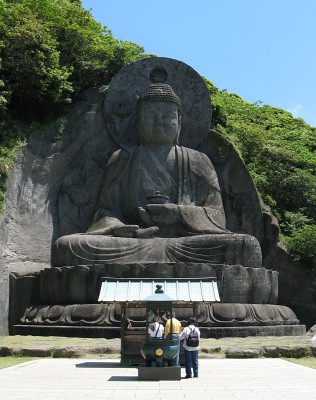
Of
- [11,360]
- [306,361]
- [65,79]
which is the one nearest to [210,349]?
[306,361]

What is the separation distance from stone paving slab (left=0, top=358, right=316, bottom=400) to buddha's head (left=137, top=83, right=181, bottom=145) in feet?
22.4

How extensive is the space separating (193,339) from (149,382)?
2.55 ft

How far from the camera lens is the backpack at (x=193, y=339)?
6918 mm

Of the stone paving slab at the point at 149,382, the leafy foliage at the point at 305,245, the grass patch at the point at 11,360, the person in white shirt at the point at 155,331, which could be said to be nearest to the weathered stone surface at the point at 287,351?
the stone paving slab at the point at 149,382

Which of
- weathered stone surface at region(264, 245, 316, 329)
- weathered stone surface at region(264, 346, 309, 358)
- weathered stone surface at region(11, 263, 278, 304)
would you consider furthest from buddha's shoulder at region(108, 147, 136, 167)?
weathered stone surface at region(264, 346, 309, 358)

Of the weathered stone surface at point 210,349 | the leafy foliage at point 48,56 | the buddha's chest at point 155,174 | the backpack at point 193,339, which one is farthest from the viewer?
the buddha's chest at point 155,174

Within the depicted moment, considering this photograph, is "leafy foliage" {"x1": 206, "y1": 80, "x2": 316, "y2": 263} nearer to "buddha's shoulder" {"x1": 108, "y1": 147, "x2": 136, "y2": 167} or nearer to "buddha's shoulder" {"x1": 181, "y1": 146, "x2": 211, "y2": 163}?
"buddha's shoulder" {"x1": 181, "y1": 146, "x2": 211, "y2": 163}

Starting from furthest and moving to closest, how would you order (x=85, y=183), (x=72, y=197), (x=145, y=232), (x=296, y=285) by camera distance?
(x=296, y=285)
(x=85, y=183)
(x=72, y=197)
(x=145, y=232)

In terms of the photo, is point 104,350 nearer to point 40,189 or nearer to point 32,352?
point 32,352

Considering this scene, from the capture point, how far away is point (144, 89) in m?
14.8

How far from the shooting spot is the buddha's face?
45.3ft

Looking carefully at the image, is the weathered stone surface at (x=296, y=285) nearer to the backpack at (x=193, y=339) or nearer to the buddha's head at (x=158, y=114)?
the buddha's head at (x=158, y=114)

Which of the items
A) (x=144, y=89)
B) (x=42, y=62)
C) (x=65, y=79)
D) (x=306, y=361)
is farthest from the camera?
(x=144, y=89)

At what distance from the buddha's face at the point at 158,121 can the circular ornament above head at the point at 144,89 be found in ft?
2.26
